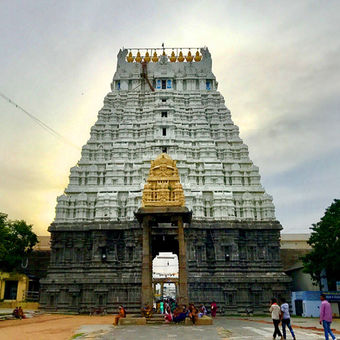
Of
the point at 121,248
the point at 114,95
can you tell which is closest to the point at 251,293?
the point at 121,248

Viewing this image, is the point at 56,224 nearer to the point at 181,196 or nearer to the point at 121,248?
the point at 121,248

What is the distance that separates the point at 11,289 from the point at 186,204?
24989 mm

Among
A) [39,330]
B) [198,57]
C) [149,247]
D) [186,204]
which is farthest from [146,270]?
[198,57]

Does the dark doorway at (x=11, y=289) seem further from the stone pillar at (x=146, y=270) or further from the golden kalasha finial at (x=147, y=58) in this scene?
the golden kalasha finial at (x=147, y=58)

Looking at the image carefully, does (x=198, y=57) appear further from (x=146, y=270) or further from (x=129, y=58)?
(x=146, y=270)

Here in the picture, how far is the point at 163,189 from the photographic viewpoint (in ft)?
87.2

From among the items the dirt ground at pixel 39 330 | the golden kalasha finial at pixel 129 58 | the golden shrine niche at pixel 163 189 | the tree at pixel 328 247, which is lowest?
the dirt ground at pixel 39 330

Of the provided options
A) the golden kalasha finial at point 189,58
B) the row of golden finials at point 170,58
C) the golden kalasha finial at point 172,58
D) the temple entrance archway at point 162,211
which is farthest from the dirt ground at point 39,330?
the golden kalasha finial at point 189,58

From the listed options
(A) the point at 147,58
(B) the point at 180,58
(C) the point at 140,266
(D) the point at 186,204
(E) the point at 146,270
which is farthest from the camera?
(B) the point at 180,58

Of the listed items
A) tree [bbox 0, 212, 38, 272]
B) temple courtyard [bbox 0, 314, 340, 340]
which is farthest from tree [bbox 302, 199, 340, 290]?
tree [bbox 0, 212, 38, 272]

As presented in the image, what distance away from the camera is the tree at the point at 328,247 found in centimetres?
3381

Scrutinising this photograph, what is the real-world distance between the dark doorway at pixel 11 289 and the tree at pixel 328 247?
115 ft

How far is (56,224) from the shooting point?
43.0 m

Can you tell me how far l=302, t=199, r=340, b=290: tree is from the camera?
33812 mm
